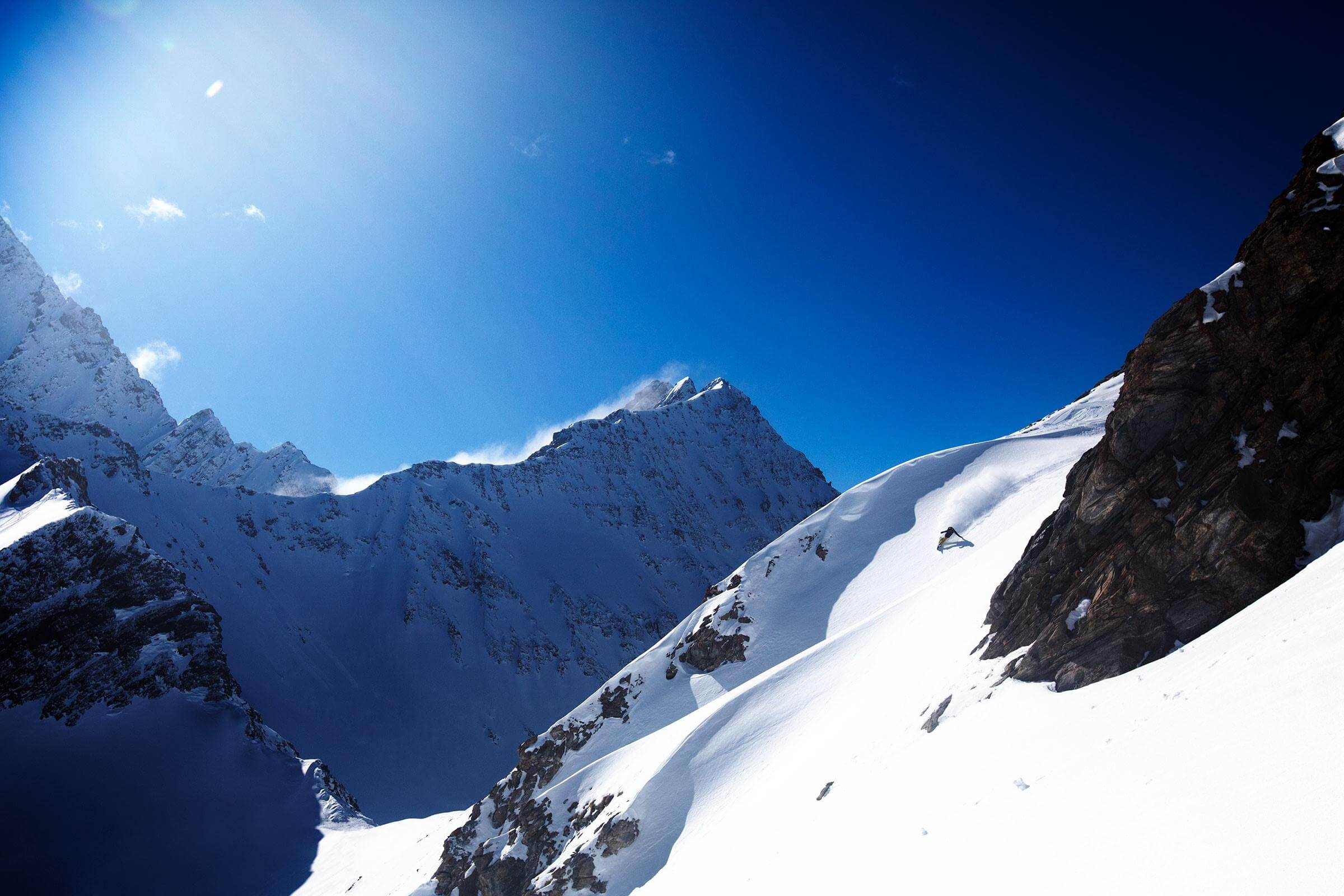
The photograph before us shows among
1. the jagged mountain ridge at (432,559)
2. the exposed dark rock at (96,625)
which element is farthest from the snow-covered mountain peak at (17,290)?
the exposed dark rock at (96,625)

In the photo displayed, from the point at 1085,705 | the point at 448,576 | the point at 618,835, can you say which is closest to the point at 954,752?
the point at 1085,705

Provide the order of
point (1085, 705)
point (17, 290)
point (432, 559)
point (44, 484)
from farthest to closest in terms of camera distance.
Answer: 1. point (432, 559)
2. point (17, 290)
3. point (44, 484)
4. point (1085, 705)

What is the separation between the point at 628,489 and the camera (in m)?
160

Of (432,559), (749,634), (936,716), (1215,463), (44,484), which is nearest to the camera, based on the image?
(1215,463)

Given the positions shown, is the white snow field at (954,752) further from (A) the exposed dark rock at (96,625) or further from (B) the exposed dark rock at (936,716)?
(A) the exposed dark rock at (96,625)

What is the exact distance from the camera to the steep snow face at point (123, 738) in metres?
52.2

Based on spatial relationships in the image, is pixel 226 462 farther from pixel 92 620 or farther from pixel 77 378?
pixel 92 620

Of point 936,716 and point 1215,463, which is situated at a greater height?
point 1215,463

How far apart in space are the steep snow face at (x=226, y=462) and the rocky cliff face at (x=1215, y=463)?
15910 centimetres

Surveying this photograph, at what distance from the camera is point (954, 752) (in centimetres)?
1510

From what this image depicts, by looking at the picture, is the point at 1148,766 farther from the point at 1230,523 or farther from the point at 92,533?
the point at 92,533

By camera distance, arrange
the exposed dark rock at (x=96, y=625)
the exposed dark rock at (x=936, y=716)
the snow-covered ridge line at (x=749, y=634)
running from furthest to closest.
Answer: the exposed dark rock at (x=96, y=625) < the snow-covered ridge line at (x=749, y=634) < the exposed dark rock at (x=936, y=716)

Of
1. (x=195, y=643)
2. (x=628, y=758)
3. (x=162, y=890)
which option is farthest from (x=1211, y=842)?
(x=195, y=643)

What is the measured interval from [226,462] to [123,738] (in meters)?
126
